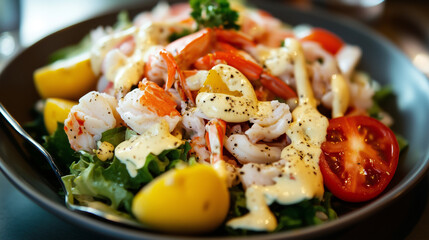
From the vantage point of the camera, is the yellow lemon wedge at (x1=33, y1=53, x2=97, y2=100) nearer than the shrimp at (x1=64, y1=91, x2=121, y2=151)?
No

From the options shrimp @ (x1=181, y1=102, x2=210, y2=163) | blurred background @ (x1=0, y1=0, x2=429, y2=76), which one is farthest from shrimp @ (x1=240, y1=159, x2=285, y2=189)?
blurred background @ (x1=0, y1=0, x2=429, y2=76)

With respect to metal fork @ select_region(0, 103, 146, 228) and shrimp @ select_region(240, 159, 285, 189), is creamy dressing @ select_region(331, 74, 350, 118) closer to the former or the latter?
shrimp @ select_region(240, 159, 285, 189)

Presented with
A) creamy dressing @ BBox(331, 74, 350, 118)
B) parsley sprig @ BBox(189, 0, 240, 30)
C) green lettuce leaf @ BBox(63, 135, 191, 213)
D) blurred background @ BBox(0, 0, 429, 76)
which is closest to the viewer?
green lettuce leaf @ BBox(63, 135, 191, 213)

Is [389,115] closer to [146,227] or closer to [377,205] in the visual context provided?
[377,205]

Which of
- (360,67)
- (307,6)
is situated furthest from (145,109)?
(307,6)

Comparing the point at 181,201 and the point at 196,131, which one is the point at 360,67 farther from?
the point at 181,201

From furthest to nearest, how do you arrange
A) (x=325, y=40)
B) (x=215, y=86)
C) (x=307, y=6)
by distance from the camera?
(x=307, y=6), (x=325, y=40), (x=215, y=86)

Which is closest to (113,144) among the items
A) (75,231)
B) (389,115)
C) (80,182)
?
Result: (80,182)
